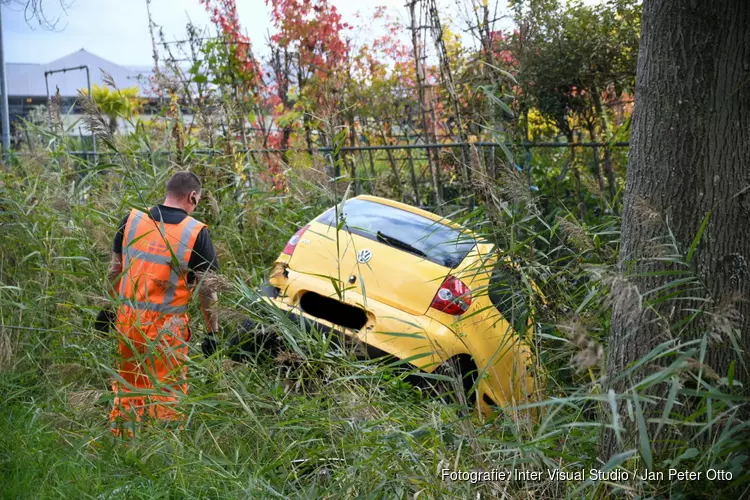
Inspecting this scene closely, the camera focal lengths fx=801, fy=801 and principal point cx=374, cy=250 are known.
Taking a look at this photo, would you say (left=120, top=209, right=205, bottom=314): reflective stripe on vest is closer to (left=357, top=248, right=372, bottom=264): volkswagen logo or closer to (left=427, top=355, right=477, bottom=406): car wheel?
(left=357, top=248, right=372, bottom=264): volkswagen logo

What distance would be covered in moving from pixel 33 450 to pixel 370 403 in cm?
196

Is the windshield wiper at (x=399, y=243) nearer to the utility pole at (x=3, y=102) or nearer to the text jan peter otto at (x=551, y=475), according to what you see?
the text jan peter otto at (x=551, y=475)

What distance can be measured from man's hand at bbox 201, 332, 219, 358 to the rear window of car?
3.59 ft

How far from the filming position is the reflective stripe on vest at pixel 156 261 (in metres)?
4.66

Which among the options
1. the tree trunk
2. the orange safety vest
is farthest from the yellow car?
the tree trunk

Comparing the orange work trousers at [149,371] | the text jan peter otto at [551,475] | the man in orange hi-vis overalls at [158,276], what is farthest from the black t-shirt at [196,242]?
the text jan peter otto at [551,475]

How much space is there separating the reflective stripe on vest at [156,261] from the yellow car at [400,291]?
1.96 feet

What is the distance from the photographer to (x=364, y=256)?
5039 millimetres

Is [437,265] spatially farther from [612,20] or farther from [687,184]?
[612,20]

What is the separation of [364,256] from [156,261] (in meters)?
1.26

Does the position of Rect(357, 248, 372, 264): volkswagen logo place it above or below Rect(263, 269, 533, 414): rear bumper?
above

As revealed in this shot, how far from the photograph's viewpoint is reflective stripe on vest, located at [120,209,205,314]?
4664 mm

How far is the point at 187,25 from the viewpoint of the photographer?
10.1 metres

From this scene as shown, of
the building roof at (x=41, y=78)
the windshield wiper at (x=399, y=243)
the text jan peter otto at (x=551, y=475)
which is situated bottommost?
the text jan peter otto at (x=551, y=475)
